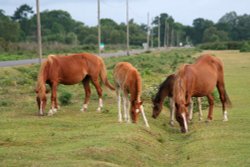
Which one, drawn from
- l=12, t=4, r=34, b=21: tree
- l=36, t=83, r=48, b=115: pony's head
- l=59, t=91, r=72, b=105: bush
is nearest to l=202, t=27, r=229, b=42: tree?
l=12, t=4, r=34, b=21: tree

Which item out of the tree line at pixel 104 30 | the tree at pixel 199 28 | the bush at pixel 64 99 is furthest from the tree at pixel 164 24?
the bush at pixel 64 99

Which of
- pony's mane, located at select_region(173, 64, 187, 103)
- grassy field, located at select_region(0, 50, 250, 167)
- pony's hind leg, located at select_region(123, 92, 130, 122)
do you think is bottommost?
grassy field, located at select_region(0, 50, 250, 167)

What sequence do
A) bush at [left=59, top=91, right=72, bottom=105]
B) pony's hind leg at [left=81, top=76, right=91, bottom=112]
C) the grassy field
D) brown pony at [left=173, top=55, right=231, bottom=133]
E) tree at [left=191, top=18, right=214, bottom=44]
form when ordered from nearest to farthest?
the grassy field → brown pony at [left=173, top=55, right=231, bottom=133] → pony's hind leg at [left=81, top=76, right=91, bottom=112] → bush at [left=59, top=91, right=72, bottom=105] → tree at [left=191, top=18, right=214, bottom=44]

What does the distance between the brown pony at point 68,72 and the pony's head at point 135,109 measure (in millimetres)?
3389

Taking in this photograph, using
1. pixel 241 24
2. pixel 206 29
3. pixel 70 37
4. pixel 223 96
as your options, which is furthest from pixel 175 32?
pixel 223 96

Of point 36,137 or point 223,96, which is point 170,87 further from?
point 36,137

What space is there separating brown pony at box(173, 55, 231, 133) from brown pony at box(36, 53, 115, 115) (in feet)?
11.6

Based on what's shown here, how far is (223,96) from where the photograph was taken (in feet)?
55.6

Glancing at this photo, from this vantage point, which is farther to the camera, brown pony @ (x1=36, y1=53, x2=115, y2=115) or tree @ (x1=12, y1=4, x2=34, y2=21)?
tree @ (x1=12, y1=4, x2=34, y2=21)

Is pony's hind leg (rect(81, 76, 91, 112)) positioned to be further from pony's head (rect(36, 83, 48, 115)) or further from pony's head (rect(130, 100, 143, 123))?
pony's head (rect(130, 100, 143, 123))

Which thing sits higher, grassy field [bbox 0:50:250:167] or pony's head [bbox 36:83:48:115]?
pony's head [bbox 36:83:48:115]

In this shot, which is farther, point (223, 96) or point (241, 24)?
point (241, 24)

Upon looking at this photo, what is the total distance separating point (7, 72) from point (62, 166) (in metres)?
22.1

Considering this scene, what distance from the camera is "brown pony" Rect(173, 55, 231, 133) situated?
1458cm
